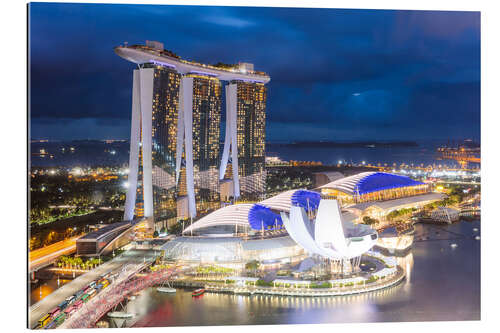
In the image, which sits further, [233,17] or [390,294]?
[390,294]

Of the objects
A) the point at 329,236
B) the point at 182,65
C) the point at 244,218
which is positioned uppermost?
the point at 182,65

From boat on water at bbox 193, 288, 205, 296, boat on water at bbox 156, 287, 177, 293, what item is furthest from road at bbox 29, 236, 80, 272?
boat on water at bbox 193, 288, 205, 296

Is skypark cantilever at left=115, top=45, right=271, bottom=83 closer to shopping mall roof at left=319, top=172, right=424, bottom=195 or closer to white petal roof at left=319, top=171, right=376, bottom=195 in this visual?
shopping mall roof at left=319, top=172, right=424, bottom=195

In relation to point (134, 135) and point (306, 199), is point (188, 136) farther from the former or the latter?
point (306, 199)

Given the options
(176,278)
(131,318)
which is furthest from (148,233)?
(131,318)

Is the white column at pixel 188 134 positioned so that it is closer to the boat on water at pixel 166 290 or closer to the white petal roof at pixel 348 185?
the white petal roof at pixel 348 185

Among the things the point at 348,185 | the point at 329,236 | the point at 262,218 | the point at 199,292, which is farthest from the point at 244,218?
the point at 348,185
